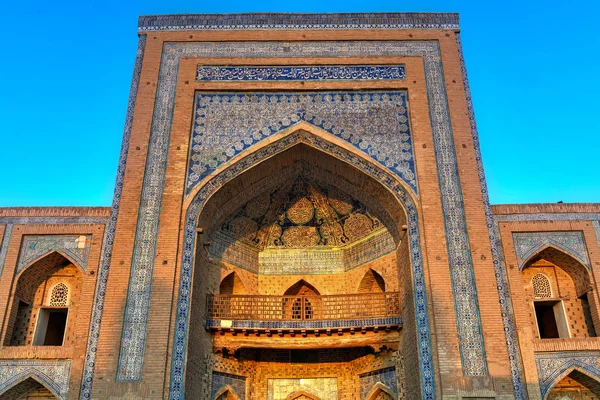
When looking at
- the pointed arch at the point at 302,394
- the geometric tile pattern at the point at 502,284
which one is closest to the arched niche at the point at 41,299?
the pointed arch at the point at 302,394

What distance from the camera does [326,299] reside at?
8703 mm

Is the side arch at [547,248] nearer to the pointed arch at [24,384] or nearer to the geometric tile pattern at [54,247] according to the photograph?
the geometric tile pattern at [54,247]

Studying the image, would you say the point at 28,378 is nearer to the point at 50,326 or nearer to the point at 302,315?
the point at 50,326

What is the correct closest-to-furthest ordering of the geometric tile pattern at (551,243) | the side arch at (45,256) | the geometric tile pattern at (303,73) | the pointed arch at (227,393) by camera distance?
the side arch at (45,256), the geometric tile pattern at (551,243), the pointed arch at (227,393), the geometric tile pattern at (303,73)

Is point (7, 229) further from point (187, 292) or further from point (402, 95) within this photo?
point (402, 95)

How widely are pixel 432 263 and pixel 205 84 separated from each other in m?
4.35

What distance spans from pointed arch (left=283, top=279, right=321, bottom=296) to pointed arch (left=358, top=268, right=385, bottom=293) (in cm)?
74

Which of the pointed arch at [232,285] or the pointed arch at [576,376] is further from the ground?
the pointed arch at [232,285]

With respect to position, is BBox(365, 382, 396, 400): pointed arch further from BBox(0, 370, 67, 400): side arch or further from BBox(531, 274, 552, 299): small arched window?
BBox(0, 370, 67, 400): side arch

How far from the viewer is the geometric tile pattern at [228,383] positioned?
8.22 meters

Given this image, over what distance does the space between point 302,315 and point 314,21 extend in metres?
4.69

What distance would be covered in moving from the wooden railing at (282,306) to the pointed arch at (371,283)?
2.49ft

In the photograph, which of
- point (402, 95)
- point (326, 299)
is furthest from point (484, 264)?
point (402, 95)

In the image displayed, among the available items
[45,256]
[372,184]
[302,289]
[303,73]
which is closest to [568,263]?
[372,184]
